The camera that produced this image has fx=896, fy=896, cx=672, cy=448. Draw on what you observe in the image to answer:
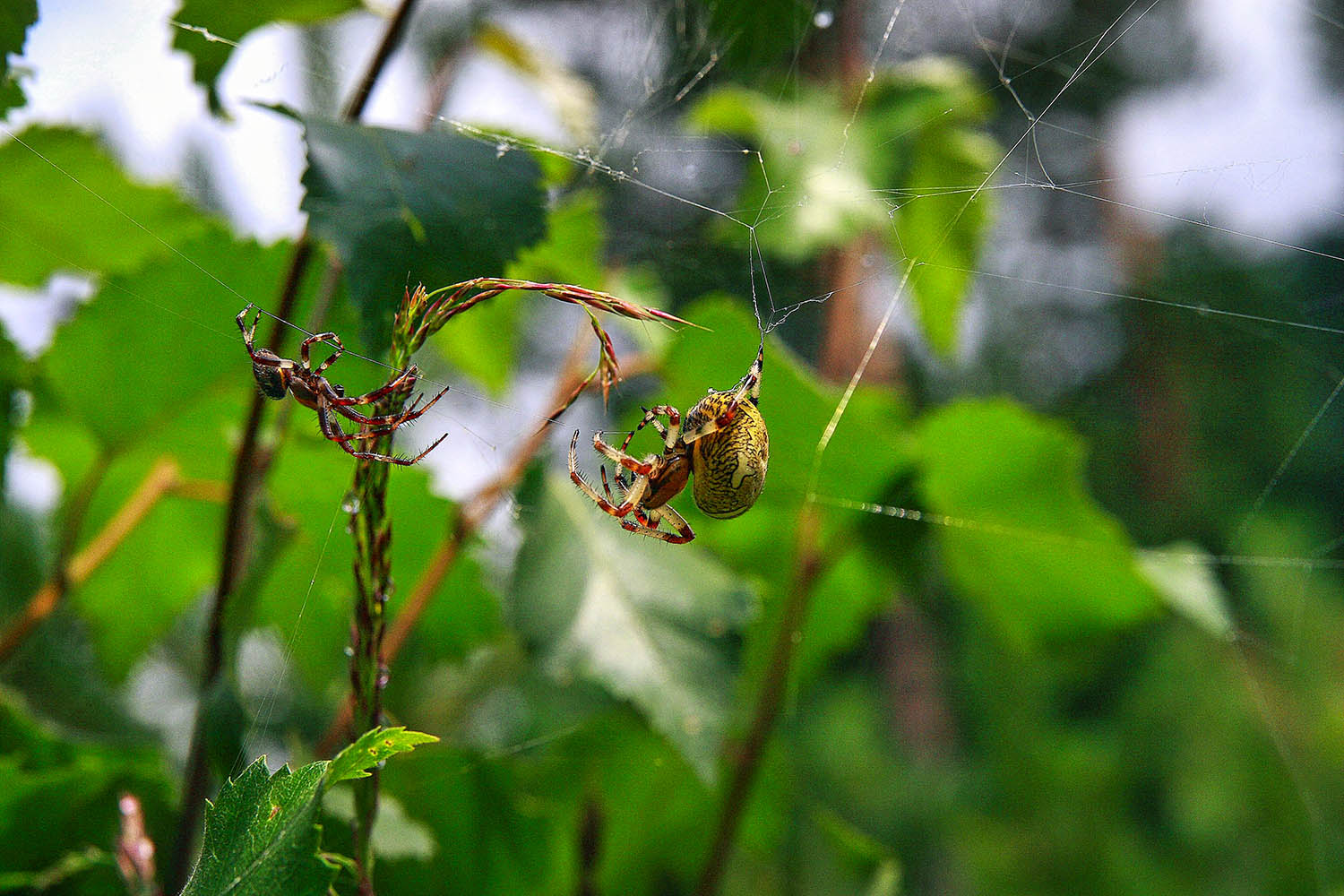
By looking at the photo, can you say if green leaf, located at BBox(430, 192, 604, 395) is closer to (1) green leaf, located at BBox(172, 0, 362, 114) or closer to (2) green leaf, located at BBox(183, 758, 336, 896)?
(1) green leaf, located at BBox(172, 0, 362, 114)

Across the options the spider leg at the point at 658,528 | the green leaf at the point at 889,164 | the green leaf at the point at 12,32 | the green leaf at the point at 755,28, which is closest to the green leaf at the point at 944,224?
the green leaf at the point at 889,164

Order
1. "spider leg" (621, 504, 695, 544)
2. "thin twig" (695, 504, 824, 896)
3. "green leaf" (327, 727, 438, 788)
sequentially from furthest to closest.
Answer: "thin twig" (695, 504, 824, 896)
"spider leg" (621, 504, 695, 544)
"green leaf" (327, 727, 438, 788)

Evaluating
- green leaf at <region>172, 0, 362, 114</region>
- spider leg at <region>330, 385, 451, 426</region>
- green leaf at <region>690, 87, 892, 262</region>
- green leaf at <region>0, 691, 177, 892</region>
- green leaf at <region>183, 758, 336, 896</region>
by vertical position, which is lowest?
green leaf at <region>0, 691, 177, 892</region>

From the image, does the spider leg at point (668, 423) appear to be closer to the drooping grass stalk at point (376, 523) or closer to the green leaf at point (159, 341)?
the drooping grass stalk at point (376, 523)

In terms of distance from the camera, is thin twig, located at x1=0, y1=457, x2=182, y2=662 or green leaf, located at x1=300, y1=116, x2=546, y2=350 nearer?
green leaf, located at x1=300, y1=116, x2=546, y2=350

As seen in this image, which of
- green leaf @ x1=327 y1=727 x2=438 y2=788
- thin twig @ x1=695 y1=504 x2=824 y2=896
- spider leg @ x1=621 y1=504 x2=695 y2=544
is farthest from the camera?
thin twig @ x1=695 y1=504 x2=824 y2=896

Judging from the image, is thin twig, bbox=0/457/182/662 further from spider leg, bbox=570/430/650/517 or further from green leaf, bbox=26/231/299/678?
spider leg, bbox=570/430/650/517

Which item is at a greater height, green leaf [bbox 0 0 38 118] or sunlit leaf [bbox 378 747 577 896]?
green leaf [bbox 0 0 38 118]

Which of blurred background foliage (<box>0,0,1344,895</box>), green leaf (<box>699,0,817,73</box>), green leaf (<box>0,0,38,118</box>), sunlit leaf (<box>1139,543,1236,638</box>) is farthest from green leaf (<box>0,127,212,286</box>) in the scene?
sunlit leaf (<box>1139,543,1236,638</box>)
